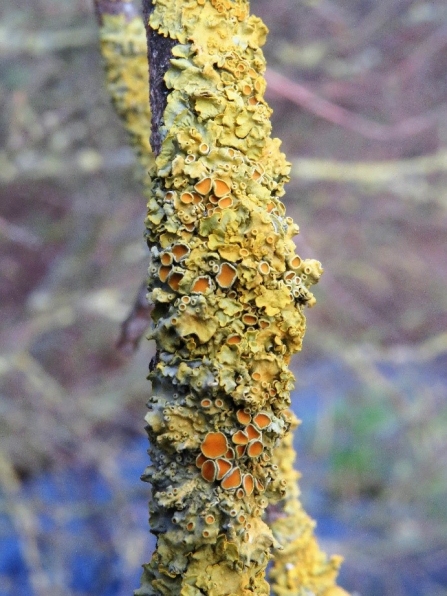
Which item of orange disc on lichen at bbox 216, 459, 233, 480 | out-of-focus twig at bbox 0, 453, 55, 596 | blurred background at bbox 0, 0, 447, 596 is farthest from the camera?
blurred background at bbox 0, 0, 447, 596

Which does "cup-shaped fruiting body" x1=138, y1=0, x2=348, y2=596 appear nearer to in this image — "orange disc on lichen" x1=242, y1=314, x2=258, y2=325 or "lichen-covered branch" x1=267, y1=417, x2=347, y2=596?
"orange disc on lichen" x1=242, y1=314, x2=258, y2=325

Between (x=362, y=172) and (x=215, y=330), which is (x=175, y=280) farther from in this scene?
(x=362, y=172)

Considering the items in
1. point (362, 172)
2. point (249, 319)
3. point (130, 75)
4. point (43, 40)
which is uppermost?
point (43, 40)

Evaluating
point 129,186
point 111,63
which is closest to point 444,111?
point 129,186

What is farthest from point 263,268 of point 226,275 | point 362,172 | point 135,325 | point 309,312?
point 309,312

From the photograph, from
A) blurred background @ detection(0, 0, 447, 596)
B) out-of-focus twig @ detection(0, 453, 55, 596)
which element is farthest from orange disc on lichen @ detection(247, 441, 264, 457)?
out-of-focus twig @ detection(0, 453, 55, 596)

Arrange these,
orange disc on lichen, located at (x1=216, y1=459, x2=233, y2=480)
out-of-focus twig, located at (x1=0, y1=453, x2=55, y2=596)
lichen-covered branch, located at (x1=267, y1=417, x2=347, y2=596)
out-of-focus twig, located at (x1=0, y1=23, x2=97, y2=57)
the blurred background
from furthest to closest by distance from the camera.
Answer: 1. the blurred background
2. out-of-focus twig, located at (x1=0, y1=23, x2=97, y2=57)
3. out-of-focus twig, located at (x1=0, y1=453, x2=55, y2=596)
4. lichen-covered branch, located at (x1=267, y1=417, x2=347, y2=596)
5. orange disc on lichen, located at (x1=216, y1=459, x2=233, y2=480)
